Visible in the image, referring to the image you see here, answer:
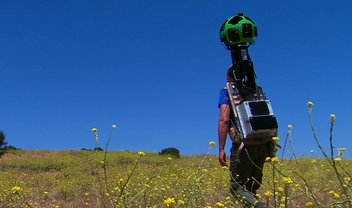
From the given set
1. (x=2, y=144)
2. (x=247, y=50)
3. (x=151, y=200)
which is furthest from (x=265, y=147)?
(x=2, y=144)

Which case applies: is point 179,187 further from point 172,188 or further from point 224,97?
point 224,97

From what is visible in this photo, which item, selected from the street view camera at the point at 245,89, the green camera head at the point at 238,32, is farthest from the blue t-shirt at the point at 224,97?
the green camera head at the point at 238,32

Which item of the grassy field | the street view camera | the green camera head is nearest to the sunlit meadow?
the grassy field

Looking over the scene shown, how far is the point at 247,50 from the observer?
525 cm

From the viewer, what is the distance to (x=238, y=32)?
17.3 ft

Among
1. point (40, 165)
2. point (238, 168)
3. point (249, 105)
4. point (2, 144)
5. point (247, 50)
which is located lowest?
point (238, 168)

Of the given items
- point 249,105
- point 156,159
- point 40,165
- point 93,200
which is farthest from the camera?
point 156,159

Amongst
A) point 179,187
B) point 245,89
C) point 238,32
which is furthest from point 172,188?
point 238,32

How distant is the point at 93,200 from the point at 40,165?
12648mm

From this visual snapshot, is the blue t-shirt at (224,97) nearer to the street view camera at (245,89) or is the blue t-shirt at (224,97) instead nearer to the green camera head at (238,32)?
the street view camera at (245,89)

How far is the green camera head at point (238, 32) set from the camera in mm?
5262

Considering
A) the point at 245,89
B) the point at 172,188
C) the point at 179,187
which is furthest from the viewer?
the point at 179,187

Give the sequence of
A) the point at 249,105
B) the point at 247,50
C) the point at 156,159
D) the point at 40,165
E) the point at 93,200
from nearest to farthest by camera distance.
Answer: the point at 249,105, the point at 247,50, the point at 93,200, the point at 40,165, the point at 156,159

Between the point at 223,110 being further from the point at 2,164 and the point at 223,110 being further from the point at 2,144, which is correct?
the point at 2,144
